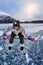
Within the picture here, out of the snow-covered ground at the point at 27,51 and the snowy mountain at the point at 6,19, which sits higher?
the snowy mountain at the point at 6,19

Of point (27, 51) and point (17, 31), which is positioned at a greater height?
point (17, 31)

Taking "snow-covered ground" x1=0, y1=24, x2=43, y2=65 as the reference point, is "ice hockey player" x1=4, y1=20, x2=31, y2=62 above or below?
A: above

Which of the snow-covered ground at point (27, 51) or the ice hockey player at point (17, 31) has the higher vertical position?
the ice hockey player at point (17, 31)

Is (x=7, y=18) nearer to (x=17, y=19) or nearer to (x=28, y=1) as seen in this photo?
(x=17, y=19)

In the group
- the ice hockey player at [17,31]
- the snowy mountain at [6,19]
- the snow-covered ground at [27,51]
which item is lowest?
the snow-covered ground at [27,51]

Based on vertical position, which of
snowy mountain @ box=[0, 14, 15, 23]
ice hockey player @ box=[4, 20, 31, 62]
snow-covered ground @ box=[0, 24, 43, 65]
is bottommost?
snow-covered ground @ box=[0, 24, 43, 65]

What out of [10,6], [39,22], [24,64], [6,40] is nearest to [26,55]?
[24,64]

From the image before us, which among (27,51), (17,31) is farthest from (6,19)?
(27,51)

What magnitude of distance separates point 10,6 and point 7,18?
145mm

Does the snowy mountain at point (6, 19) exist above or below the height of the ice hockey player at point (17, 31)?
above

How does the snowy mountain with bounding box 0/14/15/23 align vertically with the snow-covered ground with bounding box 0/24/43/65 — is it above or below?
above

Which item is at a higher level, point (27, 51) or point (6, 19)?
point (6, 19)

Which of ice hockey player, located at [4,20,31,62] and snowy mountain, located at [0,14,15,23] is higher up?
snowy mountain, located at [0,14,15,23]

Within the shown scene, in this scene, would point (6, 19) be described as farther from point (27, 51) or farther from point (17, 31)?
point (27, 51)
